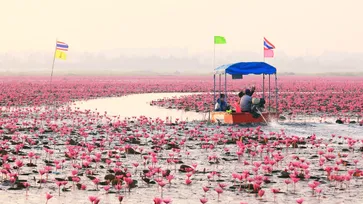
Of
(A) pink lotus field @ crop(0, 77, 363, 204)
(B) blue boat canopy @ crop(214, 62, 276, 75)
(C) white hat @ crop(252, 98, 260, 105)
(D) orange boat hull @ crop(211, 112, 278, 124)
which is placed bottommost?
(A) pink lotus field @ crop(0, 77, 363, 204)

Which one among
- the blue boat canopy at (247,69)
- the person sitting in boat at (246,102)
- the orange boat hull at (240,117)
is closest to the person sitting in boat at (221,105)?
the orange boat hull at (240,117)

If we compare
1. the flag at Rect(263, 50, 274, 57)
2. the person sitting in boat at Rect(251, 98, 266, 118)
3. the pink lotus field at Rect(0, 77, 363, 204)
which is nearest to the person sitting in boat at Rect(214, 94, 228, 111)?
the person sitting in boat at Rect(251, 98, 266, 118)

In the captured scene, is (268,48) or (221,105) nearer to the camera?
(221,105)

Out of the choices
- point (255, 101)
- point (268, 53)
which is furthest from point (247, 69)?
point (268, 53)

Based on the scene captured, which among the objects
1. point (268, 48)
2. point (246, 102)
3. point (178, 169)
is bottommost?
point (178, 169)

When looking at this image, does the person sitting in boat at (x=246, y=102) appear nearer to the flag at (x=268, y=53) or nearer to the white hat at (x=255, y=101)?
the white hat at (x=255, y=101)

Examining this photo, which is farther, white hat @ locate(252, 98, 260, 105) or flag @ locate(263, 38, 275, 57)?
flag @ locate(263, 38, 275, 57)

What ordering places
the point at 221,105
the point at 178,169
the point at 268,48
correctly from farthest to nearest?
1. the point at 268,48
2. the point at 221,105
3. the point at 178,169

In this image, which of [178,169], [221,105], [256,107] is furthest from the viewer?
[221,105]

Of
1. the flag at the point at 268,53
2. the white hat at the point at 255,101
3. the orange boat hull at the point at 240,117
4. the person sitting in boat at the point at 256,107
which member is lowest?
the orange boat hull at the point at 240,117

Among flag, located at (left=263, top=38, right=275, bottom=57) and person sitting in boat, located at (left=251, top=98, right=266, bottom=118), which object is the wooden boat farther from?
flag, located at (left=263, top=38, right=275, bottom=57)

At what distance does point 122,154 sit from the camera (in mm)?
14125

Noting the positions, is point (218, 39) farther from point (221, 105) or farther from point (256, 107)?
point (256, 107)

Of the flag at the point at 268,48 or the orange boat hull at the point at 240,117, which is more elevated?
the flag at the point at 268,48
